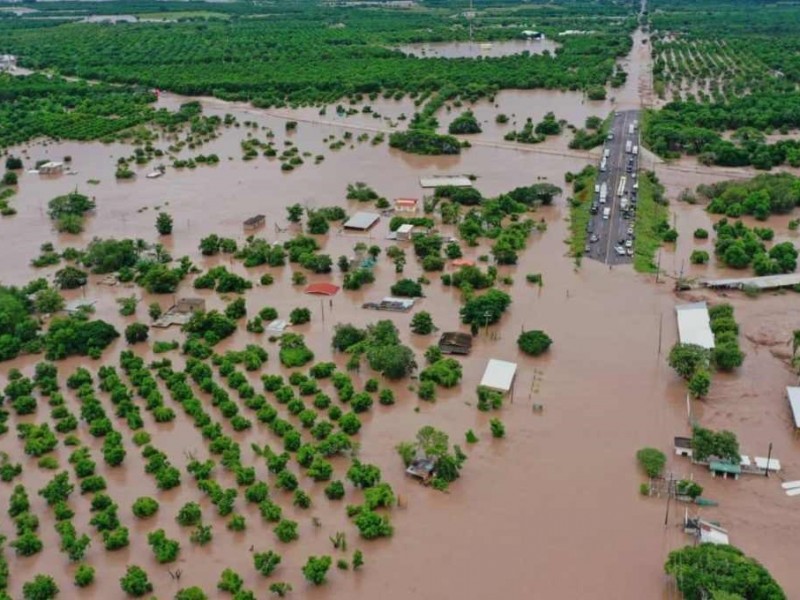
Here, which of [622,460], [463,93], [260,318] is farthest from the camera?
[463,93]

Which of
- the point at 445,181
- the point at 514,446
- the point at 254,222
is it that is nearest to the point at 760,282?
the point at 514,446

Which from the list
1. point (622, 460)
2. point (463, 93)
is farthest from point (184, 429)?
point (463, 93)

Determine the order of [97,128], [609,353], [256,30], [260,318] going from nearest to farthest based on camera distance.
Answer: [609,353], [260,318], [97,128], [256,30]

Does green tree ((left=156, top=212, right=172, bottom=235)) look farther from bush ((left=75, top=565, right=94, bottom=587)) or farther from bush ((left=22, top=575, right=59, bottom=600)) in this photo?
bush ((left=22, top=575, right=59, bottom=600))

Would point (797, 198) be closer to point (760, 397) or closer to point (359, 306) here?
point (760, 397)

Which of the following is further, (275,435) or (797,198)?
(797,198)

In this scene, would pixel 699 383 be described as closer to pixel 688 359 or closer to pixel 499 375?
pixel 688 359

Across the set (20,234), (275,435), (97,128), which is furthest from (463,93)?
(275,435)
